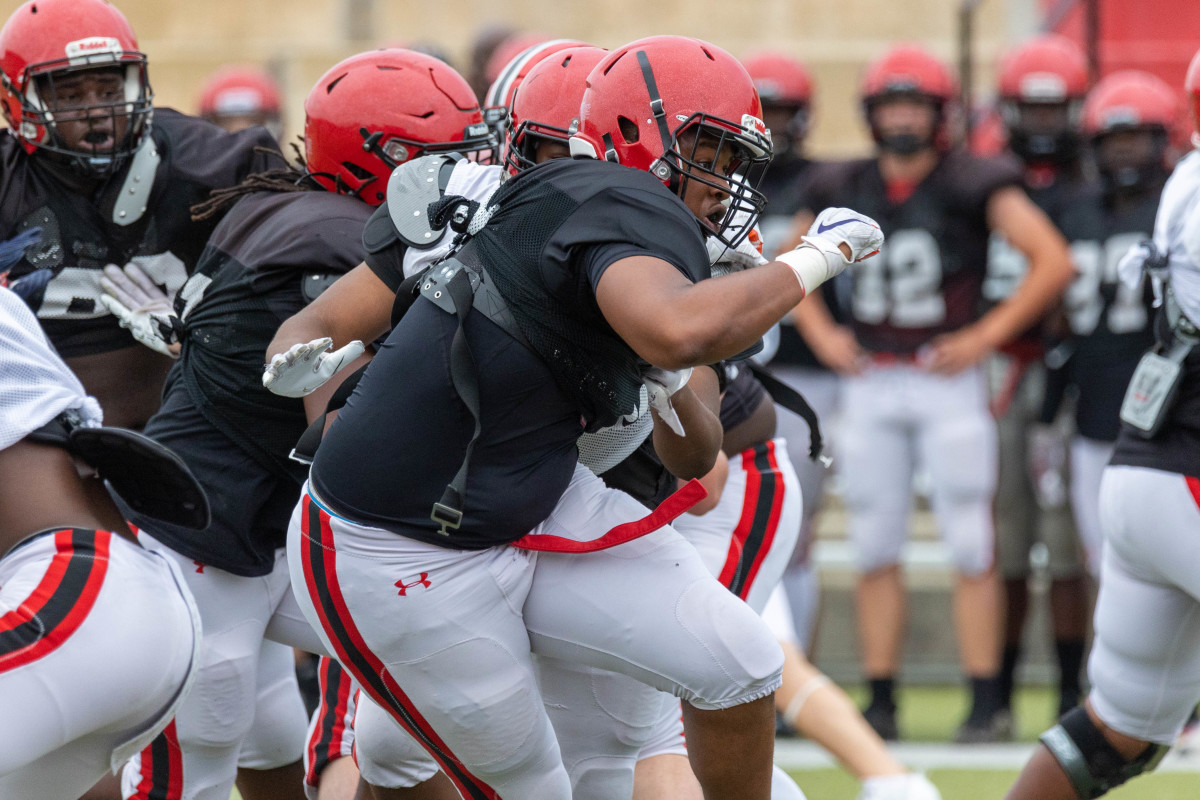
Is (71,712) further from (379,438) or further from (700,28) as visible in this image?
(700,28)

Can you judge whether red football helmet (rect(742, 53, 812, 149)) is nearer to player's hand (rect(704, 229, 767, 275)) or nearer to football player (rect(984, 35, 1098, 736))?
football player (rect(984, 35, 1098, 736))

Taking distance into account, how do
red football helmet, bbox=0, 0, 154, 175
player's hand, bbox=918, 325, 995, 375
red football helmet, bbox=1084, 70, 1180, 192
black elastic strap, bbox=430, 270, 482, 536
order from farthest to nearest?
1. red football helmet, bbox=1084, 70, 1180, 192
2. player's hand, bbox=918, 325, 995, 375
3. red football helmet, bbox=0, 0, 154, 175
4. black elastic strap, bbox=430, 270, 482, 536

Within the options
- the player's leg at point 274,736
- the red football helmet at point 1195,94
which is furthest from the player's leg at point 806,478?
the player's leg at point 274,736

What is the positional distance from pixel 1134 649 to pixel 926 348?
2310mm

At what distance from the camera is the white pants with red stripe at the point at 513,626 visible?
99.3 inches

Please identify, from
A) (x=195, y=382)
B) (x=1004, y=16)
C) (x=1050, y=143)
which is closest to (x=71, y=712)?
(x=195, y=382)

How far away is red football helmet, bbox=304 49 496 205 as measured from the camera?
3201 millimetres

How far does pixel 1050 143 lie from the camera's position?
6.23 metres

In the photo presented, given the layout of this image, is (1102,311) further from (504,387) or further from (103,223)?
(504,387)

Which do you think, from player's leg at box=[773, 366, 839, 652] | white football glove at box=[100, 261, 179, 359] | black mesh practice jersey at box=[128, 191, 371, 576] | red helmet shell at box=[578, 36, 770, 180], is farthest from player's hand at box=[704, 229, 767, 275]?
player's leg at box=[773, 366, 839, 652]

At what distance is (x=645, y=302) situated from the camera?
88.1 inches

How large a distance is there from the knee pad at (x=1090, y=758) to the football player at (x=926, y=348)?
188 centimetres

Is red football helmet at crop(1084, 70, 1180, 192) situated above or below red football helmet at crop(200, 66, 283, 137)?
below

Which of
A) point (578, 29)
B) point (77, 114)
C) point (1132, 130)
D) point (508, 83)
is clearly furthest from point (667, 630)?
point (578, 29)
